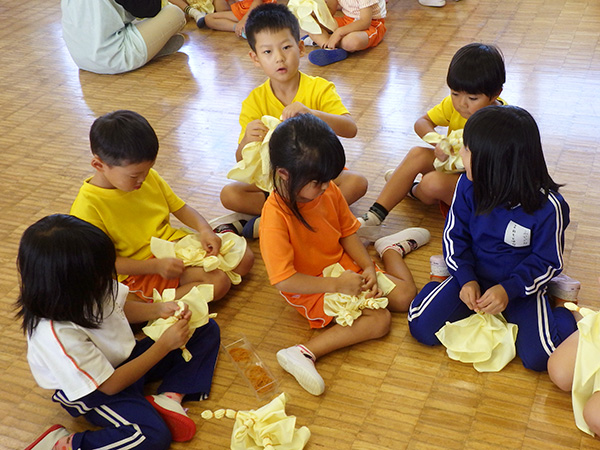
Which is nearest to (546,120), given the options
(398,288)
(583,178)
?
(583,178)

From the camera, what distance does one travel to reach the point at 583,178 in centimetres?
213

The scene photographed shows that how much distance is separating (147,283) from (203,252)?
0.55 ft

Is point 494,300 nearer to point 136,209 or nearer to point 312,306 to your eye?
point 312,306

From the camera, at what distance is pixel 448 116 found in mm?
2018

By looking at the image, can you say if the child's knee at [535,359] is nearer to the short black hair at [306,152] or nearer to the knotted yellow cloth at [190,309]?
the short black hair at [306,152]

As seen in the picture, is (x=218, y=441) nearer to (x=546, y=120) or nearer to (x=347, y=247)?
(x=347, y=247)

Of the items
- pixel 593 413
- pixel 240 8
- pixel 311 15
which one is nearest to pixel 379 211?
pixel 593 413

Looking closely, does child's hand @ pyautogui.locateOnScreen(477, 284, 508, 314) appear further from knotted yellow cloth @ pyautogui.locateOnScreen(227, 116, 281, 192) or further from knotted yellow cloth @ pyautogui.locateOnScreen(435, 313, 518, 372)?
knotted yellow cloth @ pyautogui.locateOnScreen(227, 116, 281, 192)

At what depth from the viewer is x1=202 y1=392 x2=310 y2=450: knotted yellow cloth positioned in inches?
53.4

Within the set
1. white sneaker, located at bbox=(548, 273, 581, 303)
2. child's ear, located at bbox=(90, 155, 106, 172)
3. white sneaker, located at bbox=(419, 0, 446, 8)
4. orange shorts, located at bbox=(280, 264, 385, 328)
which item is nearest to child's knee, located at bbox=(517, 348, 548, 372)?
white sneaker, located at bbox=(548, 273, 581, 303)

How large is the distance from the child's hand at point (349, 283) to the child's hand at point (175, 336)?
1.25 ft

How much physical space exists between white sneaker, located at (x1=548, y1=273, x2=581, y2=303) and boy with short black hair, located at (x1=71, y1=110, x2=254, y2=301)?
0.81 m

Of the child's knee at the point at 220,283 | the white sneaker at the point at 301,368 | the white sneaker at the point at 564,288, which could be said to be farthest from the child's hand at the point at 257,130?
the white sneaker at the point at 564,288

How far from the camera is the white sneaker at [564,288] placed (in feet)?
5.30
